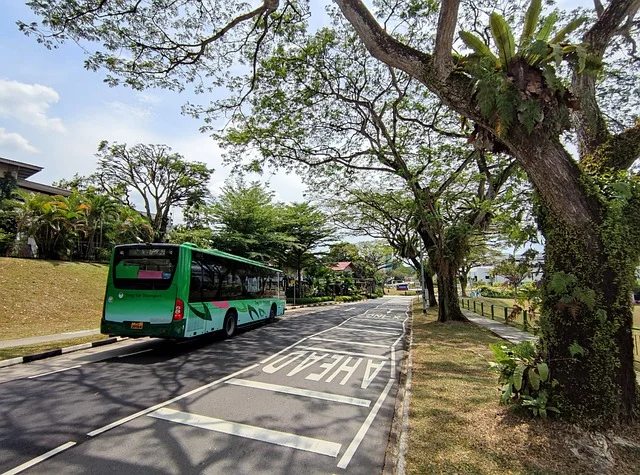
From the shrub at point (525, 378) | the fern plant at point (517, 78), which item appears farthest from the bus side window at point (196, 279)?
the fern plant at point (517, 78)

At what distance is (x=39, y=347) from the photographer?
835cm

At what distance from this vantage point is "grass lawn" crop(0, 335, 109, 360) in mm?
7570

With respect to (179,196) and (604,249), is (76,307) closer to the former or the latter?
(604,249)

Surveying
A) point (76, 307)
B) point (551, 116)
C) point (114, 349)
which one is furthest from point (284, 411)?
point (76, 307)

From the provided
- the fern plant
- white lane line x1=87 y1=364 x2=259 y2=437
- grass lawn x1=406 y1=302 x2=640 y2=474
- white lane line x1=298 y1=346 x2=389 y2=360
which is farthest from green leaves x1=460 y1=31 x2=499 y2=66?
Answer: white lane line x1=298 y1=346 x2=389 y2=360

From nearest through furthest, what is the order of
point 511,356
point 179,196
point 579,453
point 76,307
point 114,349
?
point 579,453
point 511,356
point 114,349
point 76,307
point 179,196

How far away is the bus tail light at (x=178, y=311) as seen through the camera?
800cm

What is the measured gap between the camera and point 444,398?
5.07 meters

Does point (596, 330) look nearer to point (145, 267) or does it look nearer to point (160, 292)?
point (160, 292)

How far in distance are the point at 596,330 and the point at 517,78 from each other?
9.40 feet

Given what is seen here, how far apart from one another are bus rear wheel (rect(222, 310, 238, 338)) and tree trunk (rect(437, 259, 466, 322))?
30.5 feet

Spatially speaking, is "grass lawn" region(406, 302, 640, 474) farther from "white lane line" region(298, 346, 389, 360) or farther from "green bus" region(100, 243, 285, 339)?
"green bus" region(100, 243, 285, 339)

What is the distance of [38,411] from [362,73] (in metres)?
12.8

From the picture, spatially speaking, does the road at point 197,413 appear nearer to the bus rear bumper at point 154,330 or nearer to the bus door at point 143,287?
the bus rear bumper at point 154,330
